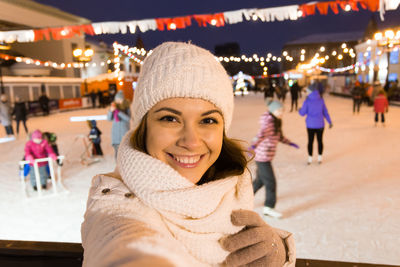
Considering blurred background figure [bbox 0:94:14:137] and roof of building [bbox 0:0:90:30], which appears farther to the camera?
roof of building [bbox 0:0:90:30]

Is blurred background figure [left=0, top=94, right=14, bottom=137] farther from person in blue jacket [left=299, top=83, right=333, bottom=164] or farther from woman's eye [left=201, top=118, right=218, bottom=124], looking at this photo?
woman's eye [left=201, top=118, right=218, bottom=124]

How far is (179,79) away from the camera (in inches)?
36.1

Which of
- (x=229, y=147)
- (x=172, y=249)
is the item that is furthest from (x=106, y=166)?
(x=172, y=249)

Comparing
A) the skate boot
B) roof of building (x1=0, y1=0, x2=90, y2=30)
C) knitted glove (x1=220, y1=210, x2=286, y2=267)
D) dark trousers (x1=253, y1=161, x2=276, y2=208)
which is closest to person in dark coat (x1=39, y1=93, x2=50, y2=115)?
roof of building (x1=0, y1=0, x2=90, y2=30)

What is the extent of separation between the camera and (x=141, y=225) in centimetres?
71

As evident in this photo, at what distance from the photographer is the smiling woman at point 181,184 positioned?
78 centimetres

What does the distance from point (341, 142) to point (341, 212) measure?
467 centimetres

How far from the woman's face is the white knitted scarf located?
0.08 metres

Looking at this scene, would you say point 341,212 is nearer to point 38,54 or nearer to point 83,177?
point 83,177

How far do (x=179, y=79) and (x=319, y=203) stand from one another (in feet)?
12.6

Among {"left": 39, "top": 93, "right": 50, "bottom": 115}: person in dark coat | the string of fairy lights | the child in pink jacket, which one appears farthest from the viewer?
{"left": 39, "top": 93, "right": 50, "bottom": 115}: person in dark coat

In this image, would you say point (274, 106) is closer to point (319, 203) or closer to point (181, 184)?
point (319, 203)

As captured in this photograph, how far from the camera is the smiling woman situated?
780 mm

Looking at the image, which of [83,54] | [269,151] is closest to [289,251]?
[269,151]
